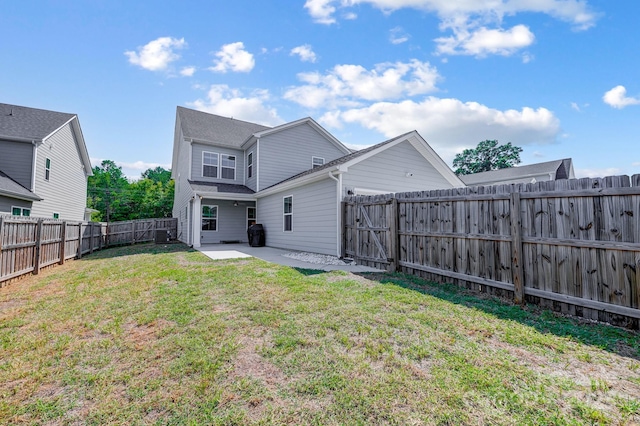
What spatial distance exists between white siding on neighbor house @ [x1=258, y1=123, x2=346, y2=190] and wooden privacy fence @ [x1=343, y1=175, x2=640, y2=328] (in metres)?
9.80

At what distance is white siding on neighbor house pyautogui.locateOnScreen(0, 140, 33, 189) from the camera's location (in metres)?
12.8

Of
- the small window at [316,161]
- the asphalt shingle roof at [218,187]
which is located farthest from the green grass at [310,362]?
the small window at [316,161]

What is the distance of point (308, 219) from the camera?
10539mm

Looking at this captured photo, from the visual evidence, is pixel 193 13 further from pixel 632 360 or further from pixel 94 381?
pixel 632 360

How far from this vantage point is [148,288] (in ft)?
17.8

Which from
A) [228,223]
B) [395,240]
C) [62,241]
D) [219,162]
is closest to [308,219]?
[395,240]

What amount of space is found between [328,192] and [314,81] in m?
5.20

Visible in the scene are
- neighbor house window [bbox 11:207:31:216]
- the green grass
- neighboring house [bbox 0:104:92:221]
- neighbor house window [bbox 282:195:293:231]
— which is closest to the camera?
the green grass

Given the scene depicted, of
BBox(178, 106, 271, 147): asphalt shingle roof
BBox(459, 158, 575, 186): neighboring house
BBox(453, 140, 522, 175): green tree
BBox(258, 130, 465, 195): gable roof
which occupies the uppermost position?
BBox(453, 140, 522, 175): green tree

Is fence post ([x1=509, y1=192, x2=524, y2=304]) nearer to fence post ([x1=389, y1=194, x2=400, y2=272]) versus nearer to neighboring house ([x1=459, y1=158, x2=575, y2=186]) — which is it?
fence post ([x1=389, y1=194, x2=400, y2=272])

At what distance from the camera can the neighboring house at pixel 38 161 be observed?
495 inches

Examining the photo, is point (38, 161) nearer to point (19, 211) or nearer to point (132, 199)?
point (19, 211)

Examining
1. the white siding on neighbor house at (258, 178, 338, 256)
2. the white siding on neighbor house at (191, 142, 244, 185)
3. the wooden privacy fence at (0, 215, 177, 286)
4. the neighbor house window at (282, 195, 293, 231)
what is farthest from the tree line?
the neighbor house window at (282, 195, 293, 231)

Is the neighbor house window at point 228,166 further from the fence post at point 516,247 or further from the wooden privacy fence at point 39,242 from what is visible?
the fence post at point 516,247
